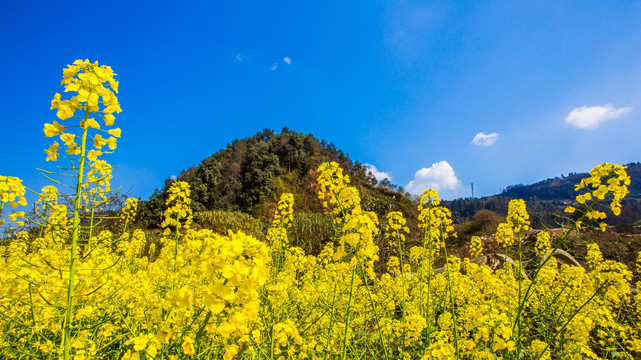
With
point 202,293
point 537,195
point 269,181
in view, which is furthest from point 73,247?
point 537,195

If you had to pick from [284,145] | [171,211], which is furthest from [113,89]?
[284,145]

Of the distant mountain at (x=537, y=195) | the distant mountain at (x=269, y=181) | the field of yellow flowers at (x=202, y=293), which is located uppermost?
the distant mountain at (x=537, y=195)

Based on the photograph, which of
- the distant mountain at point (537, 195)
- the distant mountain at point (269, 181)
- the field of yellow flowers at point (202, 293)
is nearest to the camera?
the field of yellow flowers at point (202, 293)

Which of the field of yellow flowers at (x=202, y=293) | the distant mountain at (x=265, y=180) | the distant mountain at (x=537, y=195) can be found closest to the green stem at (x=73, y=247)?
the field of yellow flowers at (x=202, y=293)

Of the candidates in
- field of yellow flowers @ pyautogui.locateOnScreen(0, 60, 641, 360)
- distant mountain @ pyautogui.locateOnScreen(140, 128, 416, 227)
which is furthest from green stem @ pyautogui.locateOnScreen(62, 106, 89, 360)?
distant mountain @ pyautogui.locateOnScreen(140, 128, 416, 227)

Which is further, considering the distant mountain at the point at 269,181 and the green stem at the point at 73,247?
the distant mountain at the point at 269,181

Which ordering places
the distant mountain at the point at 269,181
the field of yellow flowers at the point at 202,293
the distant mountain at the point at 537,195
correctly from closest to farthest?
the field of yellow flowers at the point at 202,293
the distant mountain at the point at 269,181
the distant mountain at the point at 537,195

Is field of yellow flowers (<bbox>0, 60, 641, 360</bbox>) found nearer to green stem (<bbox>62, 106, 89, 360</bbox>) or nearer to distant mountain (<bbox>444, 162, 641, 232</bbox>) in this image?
green stem (<bbox>62, 106, 89, 360</bbox>)

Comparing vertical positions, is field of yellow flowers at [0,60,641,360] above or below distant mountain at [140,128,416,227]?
below

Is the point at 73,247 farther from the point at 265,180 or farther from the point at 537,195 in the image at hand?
the point at 537,195

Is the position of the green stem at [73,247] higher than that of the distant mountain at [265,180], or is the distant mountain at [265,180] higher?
the distant mountain at [265,180]

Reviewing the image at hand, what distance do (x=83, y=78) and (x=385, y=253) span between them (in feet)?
37.4

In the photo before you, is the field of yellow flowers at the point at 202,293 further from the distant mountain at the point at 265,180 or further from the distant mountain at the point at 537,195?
the distant mountain at the point at 537,195

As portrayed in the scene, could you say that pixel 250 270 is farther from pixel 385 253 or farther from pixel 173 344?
pixel 385 253
